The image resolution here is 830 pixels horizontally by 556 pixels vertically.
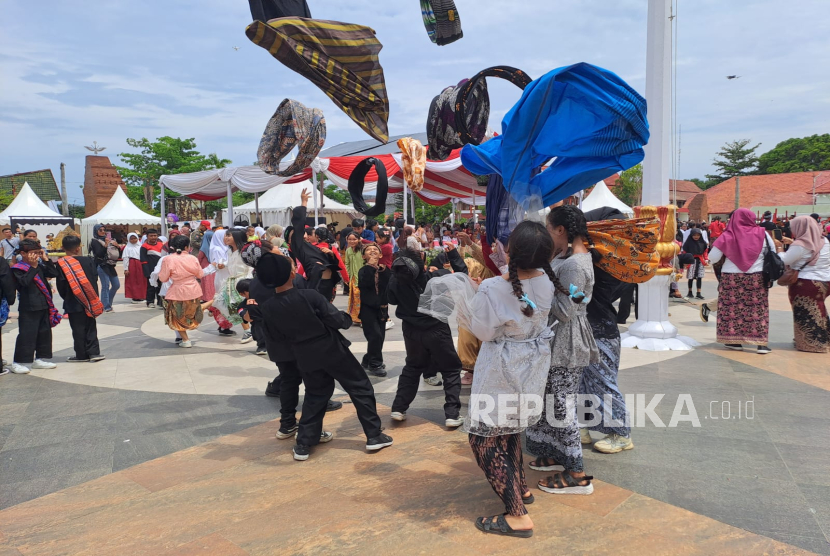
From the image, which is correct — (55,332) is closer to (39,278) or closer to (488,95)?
(39,278)

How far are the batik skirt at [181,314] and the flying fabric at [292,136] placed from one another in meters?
3.26

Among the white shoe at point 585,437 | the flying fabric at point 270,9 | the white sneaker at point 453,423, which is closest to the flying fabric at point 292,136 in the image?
the flying fabric at point 270,9

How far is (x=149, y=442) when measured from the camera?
4.09m

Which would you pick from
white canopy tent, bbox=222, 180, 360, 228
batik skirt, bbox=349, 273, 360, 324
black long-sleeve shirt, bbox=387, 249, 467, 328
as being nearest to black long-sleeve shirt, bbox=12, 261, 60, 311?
batik skirt, bbox=349, 273, 360, 324

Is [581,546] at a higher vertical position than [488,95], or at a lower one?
lower

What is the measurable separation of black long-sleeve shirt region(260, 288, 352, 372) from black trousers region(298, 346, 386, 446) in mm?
75

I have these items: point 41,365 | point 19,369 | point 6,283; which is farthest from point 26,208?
point 6,283

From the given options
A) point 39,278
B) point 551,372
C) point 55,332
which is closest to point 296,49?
point 551,372

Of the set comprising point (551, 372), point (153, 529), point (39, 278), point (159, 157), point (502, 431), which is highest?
point (159, 157)

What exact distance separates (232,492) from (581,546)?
2.00 metres

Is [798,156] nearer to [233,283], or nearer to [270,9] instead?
[233,283]

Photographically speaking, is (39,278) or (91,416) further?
(39,278)

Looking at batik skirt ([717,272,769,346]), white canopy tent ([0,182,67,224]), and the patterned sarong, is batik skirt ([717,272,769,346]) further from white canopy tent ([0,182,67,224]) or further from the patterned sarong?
white canopy tent ([0,182,67,224])

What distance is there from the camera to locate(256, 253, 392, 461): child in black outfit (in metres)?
3.67
